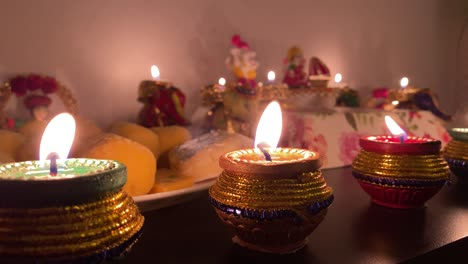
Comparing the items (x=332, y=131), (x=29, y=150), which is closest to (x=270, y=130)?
(x=29, y=150)

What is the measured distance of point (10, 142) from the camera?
475 mm

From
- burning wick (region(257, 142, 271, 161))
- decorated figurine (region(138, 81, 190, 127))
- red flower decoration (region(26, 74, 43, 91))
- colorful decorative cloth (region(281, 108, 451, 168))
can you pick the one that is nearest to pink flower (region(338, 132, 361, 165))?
colorful decorative cloth (region(281, 108, 451, 168))

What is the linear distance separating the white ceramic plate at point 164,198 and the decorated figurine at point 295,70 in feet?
1.90

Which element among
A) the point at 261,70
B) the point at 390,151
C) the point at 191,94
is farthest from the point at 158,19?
the point at 390,151

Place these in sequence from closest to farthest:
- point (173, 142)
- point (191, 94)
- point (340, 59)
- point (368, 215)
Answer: point (368, 215)
point (173, 142)
point (191, 94)
point (340, 59)

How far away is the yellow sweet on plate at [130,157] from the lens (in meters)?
0.41

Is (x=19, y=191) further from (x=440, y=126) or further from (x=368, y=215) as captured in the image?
(x=440, y=126)

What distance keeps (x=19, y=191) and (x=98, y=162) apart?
70 millimetres

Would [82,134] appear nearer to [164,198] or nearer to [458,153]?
[164,198]

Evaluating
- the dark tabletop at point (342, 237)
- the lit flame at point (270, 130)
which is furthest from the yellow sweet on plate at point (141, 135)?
the lit flame at point (270, 130)

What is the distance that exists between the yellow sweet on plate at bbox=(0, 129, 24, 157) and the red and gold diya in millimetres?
375

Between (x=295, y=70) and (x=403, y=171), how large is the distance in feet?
1.81

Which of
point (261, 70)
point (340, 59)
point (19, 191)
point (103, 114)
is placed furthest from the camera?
point (340, 59)

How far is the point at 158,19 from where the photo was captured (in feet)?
2.66
